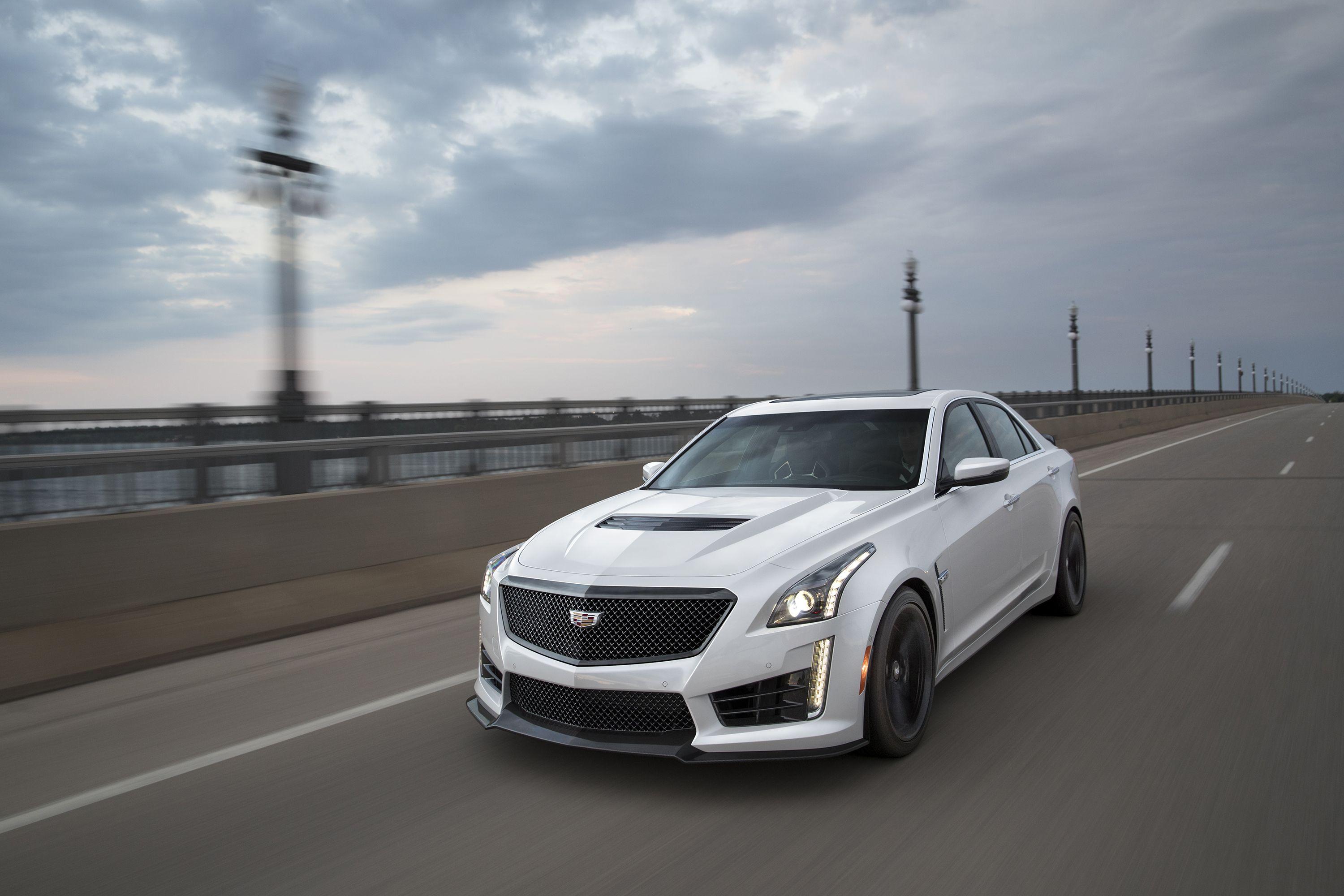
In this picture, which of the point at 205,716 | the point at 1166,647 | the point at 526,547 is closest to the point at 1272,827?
the point at 1166,647

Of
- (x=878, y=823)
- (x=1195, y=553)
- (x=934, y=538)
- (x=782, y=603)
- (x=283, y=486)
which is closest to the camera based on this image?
(x=878, y=823)

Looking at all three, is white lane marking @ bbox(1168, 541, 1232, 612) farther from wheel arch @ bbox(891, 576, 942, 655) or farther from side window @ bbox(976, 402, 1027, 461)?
wheel arch @ bbox(891, 576, 942, 655)

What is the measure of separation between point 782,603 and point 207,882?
2.19 meters

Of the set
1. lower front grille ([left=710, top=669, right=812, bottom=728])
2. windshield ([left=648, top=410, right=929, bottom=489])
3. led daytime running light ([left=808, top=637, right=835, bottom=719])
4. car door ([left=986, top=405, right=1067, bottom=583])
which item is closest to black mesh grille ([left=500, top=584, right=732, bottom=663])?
lower front grille ([left=710, top=669, right=812, bottom=728])

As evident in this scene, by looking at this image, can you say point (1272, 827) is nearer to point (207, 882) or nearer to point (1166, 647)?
point (1166, 647)

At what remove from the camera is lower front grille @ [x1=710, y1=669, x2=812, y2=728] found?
378 cm

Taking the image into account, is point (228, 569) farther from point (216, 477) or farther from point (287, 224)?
point (287, 224)

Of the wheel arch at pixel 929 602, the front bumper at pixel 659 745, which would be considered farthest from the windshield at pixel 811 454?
the front bumper at pixel 659 745

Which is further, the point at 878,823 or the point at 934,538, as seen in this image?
the point at 934,538

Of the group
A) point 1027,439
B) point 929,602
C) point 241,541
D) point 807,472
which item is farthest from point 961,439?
point 241,541

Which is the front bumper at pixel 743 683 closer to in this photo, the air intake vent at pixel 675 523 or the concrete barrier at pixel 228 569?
the air intake vent at pixel 675 523

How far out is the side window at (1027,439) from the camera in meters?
6.88

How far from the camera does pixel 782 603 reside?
383cm

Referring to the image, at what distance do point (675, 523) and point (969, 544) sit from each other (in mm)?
1566
